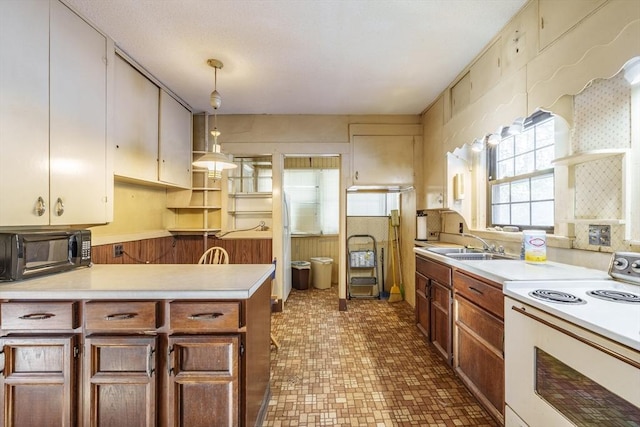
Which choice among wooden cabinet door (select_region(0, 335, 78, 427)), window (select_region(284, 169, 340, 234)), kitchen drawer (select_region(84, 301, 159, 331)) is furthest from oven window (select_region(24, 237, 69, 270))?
window (select_region(284, 169, 340, 234))

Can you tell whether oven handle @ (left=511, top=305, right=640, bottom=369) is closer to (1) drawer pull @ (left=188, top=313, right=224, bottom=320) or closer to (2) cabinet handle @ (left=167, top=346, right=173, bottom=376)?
(1) drawer pull @ (left=188, top=313, right=224, bottom=320)

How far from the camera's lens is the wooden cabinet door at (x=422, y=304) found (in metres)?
2.61

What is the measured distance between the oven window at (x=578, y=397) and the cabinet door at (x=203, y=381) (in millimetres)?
1324

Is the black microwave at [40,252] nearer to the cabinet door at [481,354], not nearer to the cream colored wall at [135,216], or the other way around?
the cream colored wall at [135,216]

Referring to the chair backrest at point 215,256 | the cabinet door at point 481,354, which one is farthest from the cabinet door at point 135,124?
the cabinet door at point 481,354

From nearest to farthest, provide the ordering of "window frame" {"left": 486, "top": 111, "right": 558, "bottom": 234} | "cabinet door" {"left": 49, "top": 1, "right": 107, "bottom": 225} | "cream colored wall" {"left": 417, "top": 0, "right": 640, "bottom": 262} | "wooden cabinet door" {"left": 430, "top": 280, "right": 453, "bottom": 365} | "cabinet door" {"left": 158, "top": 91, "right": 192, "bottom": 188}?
"cream colored wall" {"left": 417, "top": 0, "right": 640, "bottom": 262} → "cabinet door" {"left": 49, "top": 1, "right": 107, "bottom": 225} → "window frame" {"left": 486, "top": 111, "right": 558, "bottom": 234} → "wooden cabinet door" {"left": 430, "top": 280, "right": 453, "bottom": 365} → "cabinet door" {"left": 158, "top": 91, "right": 192, "bottom": 188}

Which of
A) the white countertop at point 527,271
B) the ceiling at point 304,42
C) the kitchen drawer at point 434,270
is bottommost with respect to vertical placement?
the kitchen drawer at point 434,270

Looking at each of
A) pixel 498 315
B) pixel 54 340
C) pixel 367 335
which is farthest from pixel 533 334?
pixel 54 340

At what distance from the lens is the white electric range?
0.83m

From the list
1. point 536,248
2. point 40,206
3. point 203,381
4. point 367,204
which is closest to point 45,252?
point 40,206

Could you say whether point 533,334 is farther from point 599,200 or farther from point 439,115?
point 439,115

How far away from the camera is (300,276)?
4.61 m

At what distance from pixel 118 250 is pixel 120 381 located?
1.61 metres

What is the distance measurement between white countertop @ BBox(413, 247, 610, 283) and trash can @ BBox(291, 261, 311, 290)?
9.82 feet
